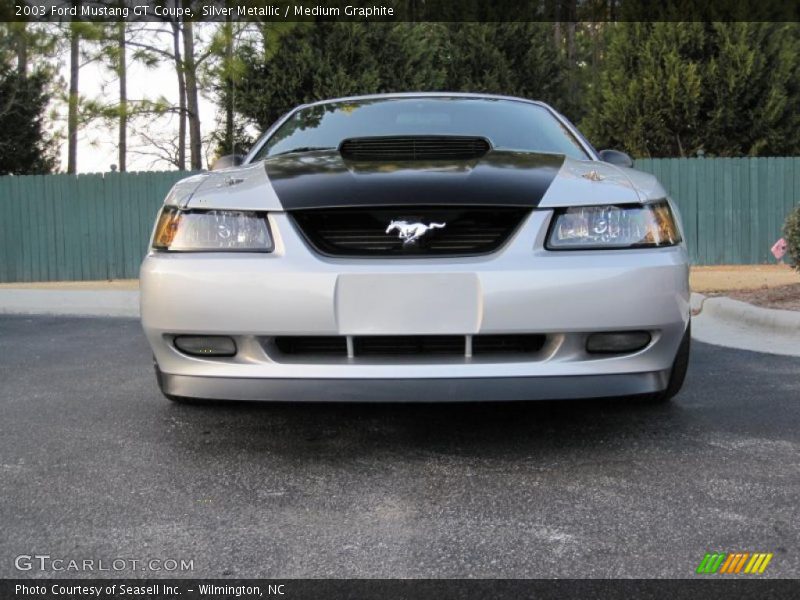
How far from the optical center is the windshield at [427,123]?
4.38 meters

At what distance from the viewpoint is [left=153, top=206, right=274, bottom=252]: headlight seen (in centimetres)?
313

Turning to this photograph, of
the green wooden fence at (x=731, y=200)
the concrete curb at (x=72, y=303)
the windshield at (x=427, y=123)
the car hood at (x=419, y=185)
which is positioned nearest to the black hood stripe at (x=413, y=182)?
the car hood at (x=419, y=185)

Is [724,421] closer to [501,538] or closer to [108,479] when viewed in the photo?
[501,538]

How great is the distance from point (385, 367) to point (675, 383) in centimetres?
135

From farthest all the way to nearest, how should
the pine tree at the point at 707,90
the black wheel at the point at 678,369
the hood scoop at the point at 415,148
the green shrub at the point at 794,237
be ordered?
the pine tree at the point at 707,90, the green shrub at the point at 794,237, the hood scoop at the point at 415,148, the black wheel at the point at 678,369

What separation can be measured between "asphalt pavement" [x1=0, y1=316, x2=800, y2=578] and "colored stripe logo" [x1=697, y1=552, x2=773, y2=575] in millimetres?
27

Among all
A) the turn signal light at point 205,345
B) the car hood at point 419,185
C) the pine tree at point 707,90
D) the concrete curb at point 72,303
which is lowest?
the concrete curb at point 72,303

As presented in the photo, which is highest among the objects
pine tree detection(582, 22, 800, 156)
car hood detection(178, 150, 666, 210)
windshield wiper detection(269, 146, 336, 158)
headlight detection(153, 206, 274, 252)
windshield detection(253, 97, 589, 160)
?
pine tree detection(582, 22, 800, 156)

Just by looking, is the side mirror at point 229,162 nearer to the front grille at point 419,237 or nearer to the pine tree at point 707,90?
the front grille at point 419,237

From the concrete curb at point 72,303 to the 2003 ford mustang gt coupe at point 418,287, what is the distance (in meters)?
6.36

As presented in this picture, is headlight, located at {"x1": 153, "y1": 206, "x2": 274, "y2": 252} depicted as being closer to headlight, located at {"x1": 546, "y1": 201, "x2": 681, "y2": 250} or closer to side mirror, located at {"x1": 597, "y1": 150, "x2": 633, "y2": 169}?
headlight, located at {"x1": 546, "y1": 201, "x2": 681, "y2": 250}

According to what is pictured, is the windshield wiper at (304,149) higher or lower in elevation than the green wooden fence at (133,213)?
higher

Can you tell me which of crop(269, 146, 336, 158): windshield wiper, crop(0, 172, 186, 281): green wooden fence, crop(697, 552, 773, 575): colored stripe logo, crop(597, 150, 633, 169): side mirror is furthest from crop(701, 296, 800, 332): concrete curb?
crop(0, 172, 186, 281): green wooden fence

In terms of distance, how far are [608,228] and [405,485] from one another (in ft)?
3.78
